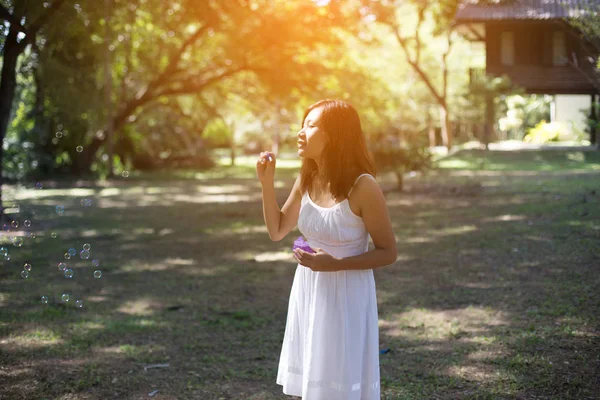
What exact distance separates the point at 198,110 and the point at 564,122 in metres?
19.7

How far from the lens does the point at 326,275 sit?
3.58 meters

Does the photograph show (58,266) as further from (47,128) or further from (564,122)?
(564,122)

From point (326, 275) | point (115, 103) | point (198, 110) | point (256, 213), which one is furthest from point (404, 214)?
point (198, 110)

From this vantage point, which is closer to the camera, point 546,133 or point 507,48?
point 507,48

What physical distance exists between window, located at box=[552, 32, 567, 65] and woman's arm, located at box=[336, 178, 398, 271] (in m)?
31.5

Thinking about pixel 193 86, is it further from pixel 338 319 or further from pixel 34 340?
pixel 338 319

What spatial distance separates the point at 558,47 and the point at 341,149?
104 feet

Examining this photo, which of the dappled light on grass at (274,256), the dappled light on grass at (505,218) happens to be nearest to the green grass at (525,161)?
the dappled light on grass at (505,218)

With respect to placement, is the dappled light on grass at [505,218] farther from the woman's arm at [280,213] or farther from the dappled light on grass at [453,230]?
the woman's arm at [280,213]

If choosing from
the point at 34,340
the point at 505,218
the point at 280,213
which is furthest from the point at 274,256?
the point at 280,213

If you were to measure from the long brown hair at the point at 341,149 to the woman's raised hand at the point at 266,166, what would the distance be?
0.93 feet

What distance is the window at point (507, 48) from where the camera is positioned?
33.0 m

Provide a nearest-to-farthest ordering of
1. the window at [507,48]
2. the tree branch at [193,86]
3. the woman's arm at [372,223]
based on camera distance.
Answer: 1. the woman's arm at [372,223]
2. the tree branch at [193,86]
3. the window at [507,48]

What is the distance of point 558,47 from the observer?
32594mm
